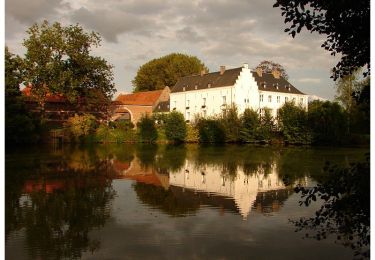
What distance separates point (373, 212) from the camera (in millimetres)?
3693

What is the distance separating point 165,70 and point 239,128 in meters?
33.2

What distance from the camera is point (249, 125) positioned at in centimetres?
5319

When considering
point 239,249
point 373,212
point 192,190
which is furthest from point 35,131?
point 373,212

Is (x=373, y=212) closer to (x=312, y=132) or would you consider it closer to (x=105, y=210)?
(x=105, y=210)

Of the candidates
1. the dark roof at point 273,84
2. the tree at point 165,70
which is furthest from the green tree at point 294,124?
the tree at point 165,70

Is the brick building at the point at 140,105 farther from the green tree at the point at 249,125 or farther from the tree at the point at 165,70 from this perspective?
the green tree at the point at 249,125

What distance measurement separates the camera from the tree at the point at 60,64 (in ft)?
173

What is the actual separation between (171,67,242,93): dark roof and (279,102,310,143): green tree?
13097 mm

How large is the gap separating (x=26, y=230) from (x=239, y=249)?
4959 millimetres

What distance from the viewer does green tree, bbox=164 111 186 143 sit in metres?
56.4

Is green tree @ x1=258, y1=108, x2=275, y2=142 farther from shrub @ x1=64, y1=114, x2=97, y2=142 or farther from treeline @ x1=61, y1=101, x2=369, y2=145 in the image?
shrub @ x1=64, y1=114, x2=97, y2=142

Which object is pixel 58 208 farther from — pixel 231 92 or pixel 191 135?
pixel 231 92

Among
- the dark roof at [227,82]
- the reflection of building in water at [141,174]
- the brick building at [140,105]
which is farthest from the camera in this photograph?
the brick building at [140,105]

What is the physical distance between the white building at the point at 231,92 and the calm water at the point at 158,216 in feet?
142
